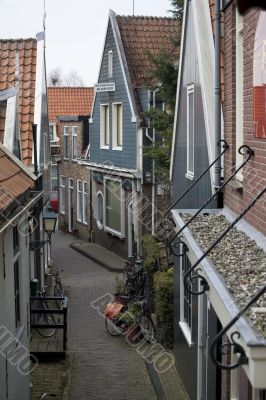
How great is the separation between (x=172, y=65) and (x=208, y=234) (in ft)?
36.0

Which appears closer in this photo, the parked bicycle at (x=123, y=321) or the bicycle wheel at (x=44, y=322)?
the bicycle wheel at (x=44, y=322)

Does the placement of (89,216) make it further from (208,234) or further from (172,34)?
(208,234)

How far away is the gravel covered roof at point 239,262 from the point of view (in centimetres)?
394

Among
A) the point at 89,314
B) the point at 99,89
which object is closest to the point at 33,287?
the point at 89,314

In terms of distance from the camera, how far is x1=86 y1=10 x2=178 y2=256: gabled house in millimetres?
21531

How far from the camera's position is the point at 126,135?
22.4m

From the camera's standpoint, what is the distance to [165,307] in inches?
531

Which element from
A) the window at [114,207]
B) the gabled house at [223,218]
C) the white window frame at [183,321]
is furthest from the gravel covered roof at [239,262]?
the window at [114,207]

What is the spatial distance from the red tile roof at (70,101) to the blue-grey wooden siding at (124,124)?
13075 mm

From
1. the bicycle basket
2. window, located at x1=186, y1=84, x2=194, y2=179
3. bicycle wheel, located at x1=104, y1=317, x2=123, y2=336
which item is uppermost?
window, located at x1=186, y1=84, x2=194, y2=179

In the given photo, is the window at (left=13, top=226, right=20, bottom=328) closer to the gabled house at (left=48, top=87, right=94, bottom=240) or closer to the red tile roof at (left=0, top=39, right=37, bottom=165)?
the red tile roof at (left=0, top=39, right=37, bottom=165)

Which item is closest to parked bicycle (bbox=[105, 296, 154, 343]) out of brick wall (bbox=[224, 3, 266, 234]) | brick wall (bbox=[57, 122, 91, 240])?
brick wall (bbox=[224, 3, 266, 234])

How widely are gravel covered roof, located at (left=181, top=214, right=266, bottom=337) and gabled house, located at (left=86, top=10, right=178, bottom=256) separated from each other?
14138 mm

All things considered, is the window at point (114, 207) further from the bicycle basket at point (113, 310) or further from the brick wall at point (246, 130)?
the brick wall at point (246, 130)
